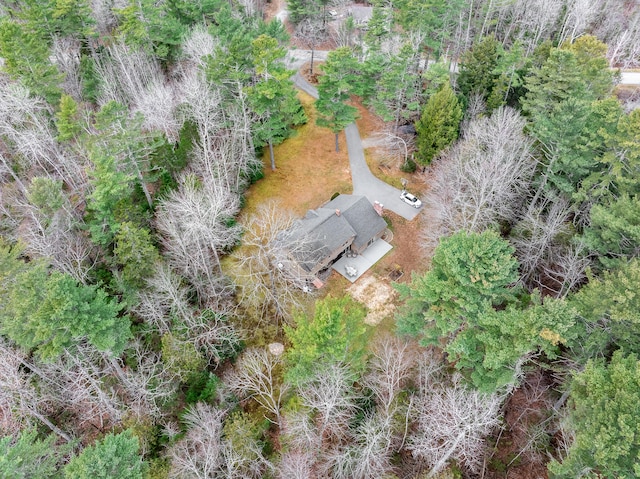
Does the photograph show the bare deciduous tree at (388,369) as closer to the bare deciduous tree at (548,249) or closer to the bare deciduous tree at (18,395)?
the bare deciduous tree at (548,249)

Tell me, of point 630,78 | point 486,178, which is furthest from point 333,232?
point 630,78

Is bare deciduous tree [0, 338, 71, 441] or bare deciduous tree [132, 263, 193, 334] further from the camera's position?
bare deciduous tree [132, 263, 193, 334]

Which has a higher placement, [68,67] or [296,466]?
[68,67]

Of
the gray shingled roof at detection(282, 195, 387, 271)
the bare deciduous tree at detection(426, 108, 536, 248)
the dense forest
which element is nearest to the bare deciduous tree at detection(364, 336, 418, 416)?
the dense forest

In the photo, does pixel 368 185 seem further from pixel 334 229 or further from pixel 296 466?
pixel 296 466

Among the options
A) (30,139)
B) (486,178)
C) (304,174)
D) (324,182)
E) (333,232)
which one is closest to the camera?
(486,178)

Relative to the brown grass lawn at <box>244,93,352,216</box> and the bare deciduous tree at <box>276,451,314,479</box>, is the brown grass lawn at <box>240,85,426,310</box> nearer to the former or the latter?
the brown grass lawn at <box>244,93,352,216</box>

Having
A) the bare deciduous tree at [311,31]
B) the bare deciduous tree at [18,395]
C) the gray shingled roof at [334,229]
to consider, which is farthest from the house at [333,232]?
the bare deciduous tree at [311,31]
